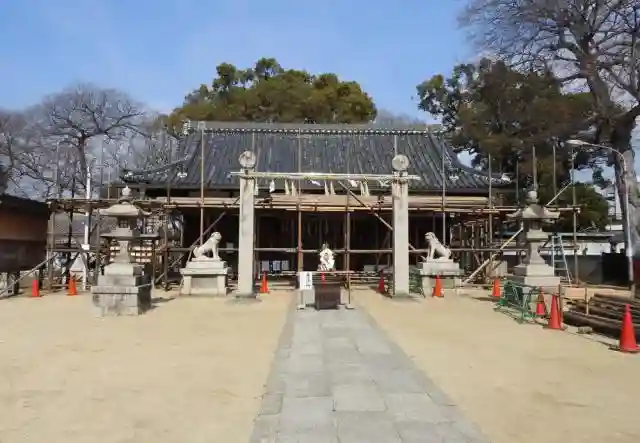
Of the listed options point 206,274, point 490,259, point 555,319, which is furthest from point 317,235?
point 555,319

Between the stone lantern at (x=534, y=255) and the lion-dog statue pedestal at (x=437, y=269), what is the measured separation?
243 centimetres

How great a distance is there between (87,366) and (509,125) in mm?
31388

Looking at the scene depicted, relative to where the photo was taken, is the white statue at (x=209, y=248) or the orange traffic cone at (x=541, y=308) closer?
the orange traffic cone at (x=541, y=308)

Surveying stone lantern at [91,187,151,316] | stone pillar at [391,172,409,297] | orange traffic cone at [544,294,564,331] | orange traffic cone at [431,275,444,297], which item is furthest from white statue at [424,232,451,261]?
stone lantern at [91,187,151,316]

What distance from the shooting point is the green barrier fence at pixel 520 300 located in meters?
12.0

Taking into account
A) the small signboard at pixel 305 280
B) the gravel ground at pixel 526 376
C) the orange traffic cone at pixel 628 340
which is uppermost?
the small signboard at pixel 305 280

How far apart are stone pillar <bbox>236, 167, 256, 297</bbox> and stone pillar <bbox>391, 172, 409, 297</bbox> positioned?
4306mm

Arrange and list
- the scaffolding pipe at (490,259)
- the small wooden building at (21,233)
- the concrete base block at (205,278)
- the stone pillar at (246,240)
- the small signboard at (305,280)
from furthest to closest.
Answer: the scaffolding pipe at (490,259), the small wooden building at (21,233), the concrete base block at (205,278), the small signboard at (305,280), the stone pillar at (246,240)

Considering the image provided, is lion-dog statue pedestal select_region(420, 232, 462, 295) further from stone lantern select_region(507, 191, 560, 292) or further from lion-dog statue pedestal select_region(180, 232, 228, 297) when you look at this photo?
lion-dog statue pedestal select_region(180, 232, 228, 297)

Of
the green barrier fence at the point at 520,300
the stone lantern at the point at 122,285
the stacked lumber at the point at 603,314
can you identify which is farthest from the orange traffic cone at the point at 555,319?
the stone lantern at the point at 122,285

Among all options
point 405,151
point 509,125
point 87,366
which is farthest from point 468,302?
point 509,125

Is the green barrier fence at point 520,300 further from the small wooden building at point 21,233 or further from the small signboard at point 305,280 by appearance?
the small wooden building at point 21,233

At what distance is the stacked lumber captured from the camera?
991cm

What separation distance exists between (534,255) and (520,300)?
147 cm
